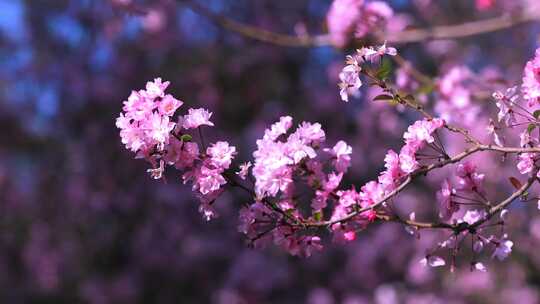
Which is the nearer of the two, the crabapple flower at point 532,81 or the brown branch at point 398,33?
the crabapple flower at point 532,81

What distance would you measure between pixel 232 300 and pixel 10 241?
2.15 meters

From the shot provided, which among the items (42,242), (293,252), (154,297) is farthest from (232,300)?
(293,252)

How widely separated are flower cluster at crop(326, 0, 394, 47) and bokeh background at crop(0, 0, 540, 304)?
A: 273 cm

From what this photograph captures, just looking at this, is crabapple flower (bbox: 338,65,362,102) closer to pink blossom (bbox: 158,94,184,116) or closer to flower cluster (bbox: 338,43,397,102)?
flower cluster (bbox: 338,43,397,102)

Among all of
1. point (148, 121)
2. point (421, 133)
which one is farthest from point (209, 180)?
point (421, 133)

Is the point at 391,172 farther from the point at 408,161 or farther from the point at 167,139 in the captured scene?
the point at 167,139

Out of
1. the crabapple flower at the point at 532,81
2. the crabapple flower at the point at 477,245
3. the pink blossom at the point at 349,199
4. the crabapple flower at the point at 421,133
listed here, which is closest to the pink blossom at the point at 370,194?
the pink blossom at the point at 349,199

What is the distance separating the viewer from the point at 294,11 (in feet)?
21.8

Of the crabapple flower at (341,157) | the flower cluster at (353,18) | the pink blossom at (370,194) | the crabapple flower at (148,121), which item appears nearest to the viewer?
the crabapple flower at (148,121)

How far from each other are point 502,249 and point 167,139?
0.70m

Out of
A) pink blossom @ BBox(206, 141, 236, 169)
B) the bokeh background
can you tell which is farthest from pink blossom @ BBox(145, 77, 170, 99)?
the bokeh background

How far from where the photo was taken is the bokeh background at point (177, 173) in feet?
18.3

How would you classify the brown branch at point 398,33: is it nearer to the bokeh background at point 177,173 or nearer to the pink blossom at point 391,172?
the pink blossom at point 391,172

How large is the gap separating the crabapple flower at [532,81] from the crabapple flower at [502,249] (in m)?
0.30
